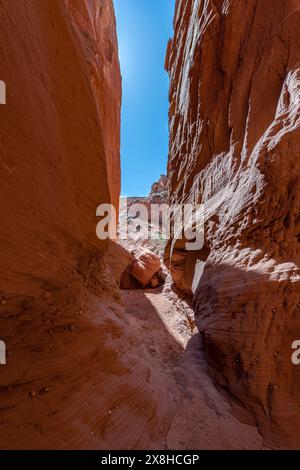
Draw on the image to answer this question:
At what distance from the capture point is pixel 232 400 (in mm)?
2541

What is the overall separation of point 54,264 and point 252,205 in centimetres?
262

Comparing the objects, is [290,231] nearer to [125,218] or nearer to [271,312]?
[271,312]

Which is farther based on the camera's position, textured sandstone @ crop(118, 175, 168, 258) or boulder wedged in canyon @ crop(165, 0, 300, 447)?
Result: textured sandstone @ crop(118, 175, 168, 258)

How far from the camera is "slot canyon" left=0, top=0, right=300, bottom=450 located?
1433mm

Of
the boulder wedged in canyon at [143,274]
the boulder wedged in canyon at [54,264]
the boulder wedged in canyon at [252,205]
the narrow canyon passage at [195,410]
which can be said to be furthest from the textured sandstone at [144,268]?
the boulder wedged in canyon at [54,264]

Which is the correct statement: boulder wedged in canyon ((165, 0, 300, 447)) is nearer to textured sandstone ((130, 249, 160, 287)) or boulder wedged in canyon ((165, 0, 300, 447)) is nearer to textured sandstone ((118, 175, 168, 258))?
textured sandstone ((130, 249, 160, 287))

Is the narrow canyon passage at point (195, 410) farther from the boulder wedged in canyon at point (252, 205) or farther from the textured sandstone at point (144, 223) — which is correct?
the textured sandstone at point (144, 223)

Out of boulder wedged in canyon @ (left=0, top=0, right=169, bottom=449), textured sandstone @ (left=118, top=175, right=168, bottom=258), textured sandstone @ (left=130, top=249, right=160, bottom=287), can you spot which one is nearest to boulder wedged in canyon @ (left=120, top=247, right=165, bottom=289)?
textured sandstone @ (left=130, top=249, right=160, bottom=287)

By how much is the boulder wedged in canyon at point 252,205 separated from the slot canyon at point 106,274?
20 mm

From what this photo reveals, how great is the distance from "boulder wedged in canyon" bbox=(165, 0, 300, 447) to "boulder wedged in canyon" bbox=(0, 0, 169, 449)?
3.78 feet

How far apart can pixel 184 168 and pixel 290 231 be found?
399 centimetres

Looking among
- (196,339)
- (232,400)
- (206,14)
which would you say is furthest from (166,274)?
(206,14)

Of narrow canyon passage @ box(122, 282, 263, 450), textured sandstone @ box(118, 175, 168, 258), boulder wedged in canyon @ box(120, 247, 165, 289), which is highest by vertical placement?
textured sandstone @ box(118, 175, 168, 258)

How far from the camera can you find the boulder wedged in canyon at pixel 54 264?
52.7 inches
